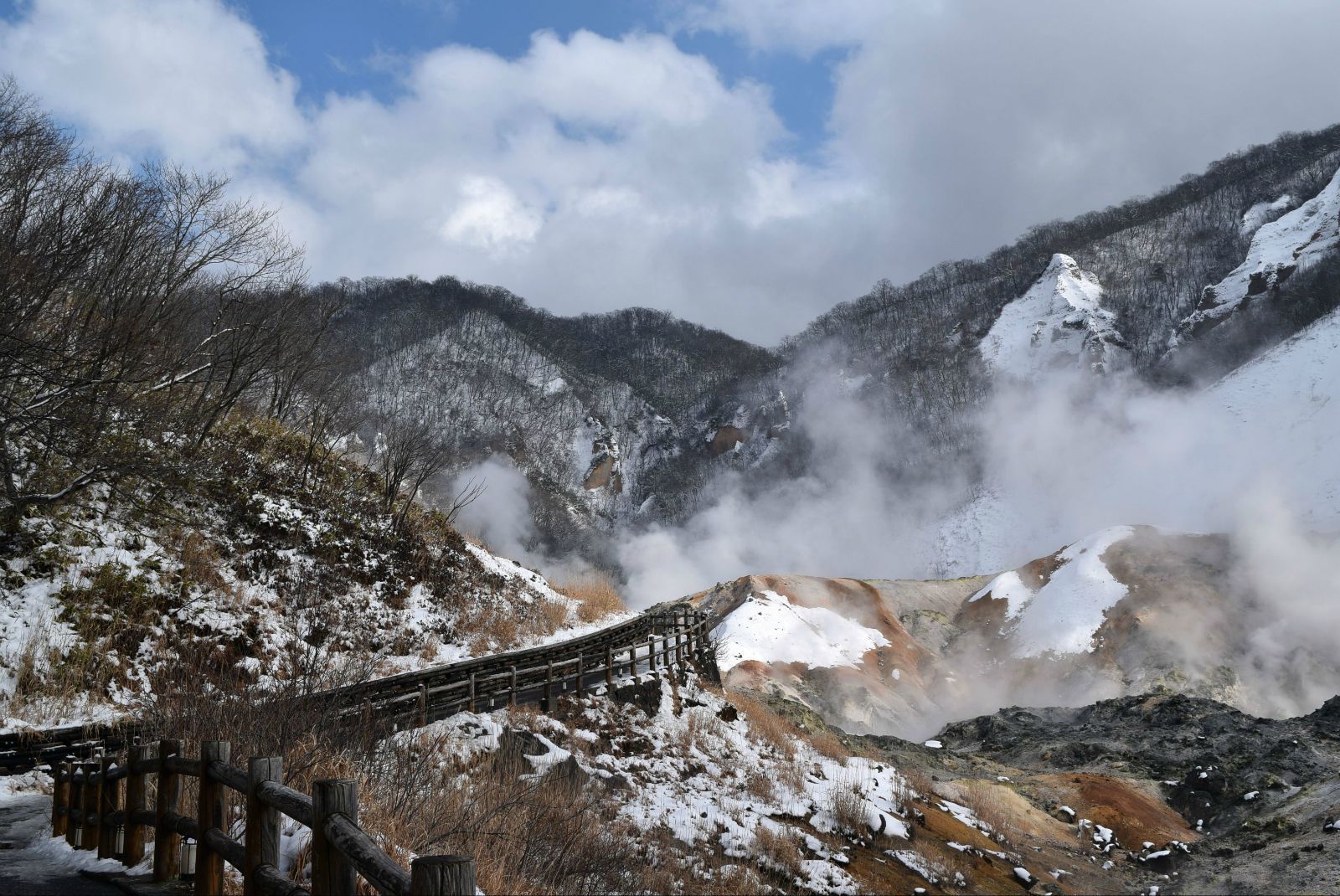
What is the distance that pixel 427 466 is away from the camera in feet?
100

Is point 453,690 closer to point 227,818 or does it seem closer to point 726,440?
point 227,818

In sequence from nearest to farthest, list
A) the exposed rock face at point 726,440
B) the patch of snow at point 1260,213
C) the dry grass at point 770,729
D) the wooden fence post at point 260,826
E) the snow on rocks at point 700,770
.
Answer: the wooden fence post at point 260,826, the snow on rocks at point 700,770, the dry grass at point 770,729, the patch of snow at point 1260,213, the exposed rock face at point 726,440

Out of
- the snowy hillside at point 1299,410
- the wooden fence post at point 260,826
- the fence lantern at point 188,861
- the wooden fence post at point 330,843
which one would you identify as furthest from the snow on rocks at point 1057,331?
the wooden fence post at point 330,843

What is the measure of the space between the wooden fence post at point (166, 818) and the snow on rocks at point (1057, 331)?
445 ft

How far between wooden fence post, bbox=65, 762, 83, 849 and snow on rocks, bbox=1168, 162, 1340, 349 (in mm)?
136114

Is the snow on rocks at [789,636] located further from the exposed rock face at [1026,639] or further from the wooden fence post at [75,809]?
the wooden fence post at [75,809]

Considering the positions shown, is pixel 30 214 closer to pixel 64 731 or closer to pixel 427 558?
pixel 64 731

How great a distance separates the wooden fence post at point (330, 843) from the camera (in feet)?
12.0

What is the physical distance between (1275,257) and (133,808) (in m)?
144

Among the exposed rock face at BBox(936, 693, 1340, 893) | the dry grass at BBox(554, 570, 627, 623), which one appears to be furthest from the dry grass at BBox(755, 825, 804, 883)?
the dry grass at BBox(554, 570, 627, 623)

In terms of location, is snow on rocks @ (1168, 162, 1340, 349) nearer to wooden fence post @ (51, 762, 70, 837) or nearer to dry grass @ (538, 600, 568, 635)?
dry grass @ (538, 600, 568, 635)

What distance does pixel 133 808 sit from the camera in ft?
20.2

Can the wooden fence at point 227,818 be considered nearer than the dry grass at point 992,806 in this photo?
Yes

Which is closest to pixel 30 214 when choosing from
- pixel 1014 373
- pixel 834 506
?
pixel 834 506
